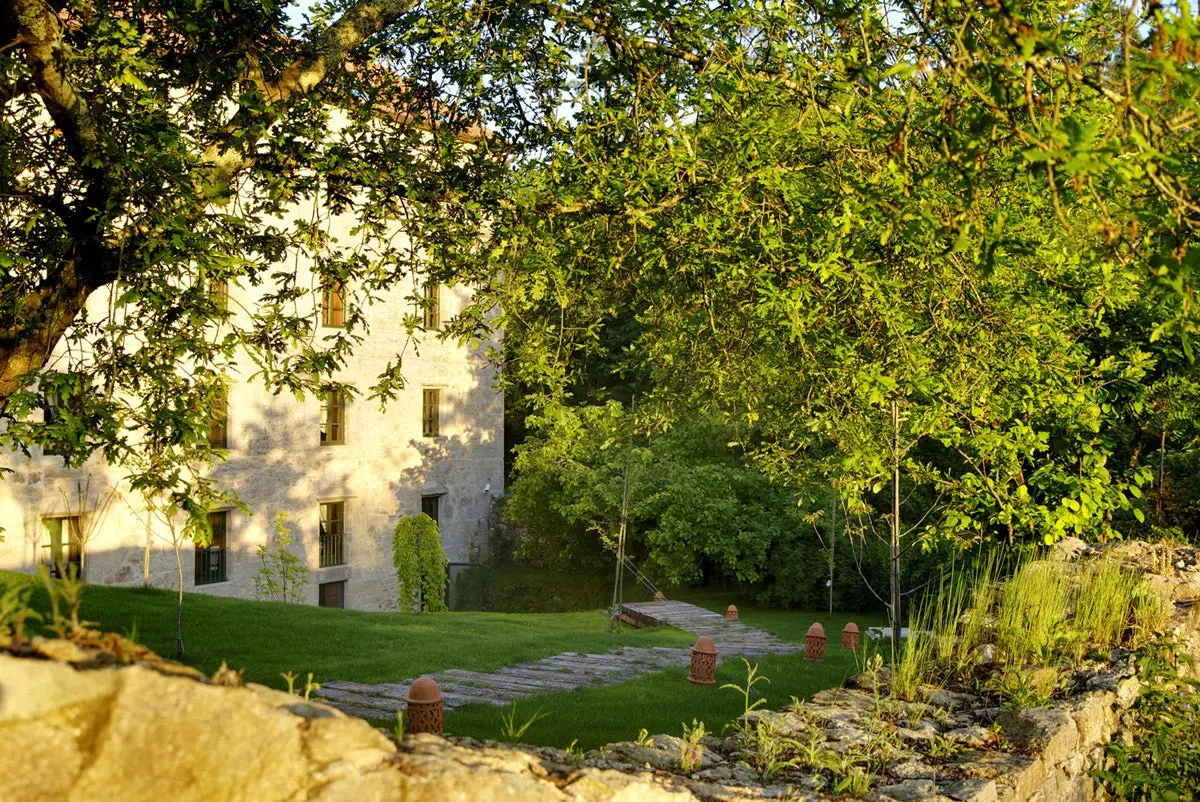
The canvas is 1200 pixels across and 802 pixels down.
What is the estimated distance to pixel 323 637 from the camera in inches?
493

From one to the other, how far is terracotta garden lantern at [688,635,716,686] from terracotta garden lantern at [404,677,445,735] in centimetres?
428

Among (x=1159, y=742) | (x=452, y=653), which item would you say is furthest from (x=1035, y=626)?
(x=452, y=653)

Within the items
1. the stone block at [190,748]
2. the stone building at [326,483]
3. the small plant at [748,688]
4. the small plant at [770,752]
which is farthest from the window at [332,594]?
the stone block at [190,748]

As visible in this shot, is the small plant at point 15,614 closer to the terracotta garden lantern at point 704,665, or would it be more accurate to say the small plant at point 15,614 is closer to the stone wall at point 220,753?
the stone wall at point 220,753

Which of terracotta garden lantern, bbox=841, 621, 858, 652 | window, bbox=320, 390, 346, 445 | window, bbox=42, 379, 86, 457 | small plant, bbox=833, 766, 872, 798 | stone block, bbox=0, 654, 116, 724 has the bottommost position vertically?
terracotta garden lantern, bbox=841, 621, 858, 652

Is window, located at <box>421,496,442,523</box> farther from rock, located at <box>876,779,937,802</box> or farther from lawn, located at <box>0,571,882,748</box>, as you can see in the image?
rock, located at <box>876,779,937,802</box>

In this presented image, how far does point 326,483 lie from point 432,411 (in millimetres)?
4422

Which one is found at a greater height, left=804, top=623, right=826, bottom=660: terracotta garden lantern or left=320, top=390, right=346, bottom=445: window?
left=320, top=390, right=346, bottom=445: window

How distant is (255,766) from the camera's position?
2309 mm

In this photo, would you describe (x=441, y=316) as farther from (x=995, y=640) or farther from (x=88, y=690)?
(x=88, y=690)

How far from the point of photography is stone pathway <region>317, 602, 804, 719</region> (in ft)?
29.1

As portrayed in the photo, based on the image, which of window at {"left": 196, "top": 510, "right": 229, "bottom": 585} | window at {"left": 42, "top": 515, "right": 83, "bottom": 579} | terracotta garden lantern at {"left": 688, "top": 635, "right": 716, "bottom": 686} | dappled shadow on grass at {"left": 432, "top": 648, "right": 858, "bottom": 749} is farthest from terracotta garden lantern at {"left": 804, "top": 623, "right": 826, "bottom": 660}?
window at {"left": 196, "top": 510, "right": 229, "bottom": 585}

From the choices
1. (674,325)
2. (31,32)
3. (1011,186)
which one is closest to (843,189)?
(674,325)

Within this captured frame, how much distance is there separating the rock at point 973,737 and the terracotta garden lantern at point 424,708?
3.40 m
